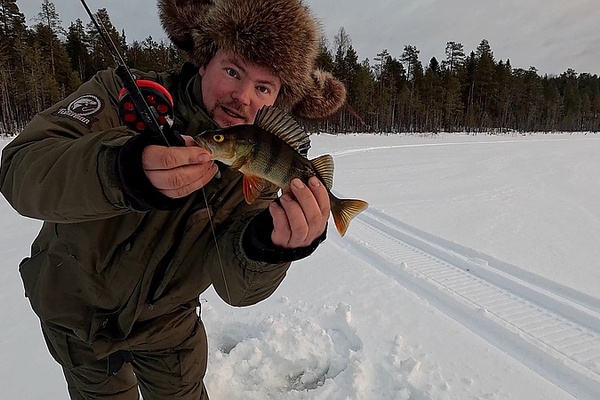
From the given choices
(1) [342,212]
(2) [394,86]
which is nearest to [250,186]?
(1) [342,212]

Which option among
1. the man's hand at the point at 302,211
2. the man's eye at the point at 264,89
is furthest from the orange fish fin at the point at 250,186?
the man's eye at the point at 264,89

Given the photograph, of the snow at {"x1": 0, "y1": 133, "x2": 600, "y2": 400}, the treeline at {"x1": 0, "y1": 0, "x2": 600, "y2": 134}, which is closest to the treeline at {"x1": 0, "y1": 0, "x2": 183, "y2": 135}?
the treeline at {"x1": 0, "y1": 0, "x2": 600, "y2": 134}

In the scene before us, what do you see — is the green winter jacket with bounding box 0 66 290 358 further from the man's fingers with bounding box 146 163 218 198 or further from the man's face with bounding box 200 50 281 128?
the man's fingers with bounding box 146 163 218 198

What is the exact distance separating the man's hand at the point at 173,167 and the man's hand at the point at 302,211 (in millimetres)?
363

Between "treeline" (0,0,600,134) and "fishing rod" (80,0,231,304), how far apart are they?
77.7ft

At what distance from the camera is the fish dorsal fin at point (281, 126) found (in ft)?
4.96

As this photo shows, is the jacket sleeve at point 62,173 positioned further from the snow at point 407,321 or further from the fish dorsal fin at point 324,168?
the snow at point 407,321

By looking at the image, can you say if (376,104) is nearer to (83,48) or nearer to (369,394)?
(83,48)

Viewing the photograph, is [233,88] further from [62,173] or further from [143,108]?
[62,173]

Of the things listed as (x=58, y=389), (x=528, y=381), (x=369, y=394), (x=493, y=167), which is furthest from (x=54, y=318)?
(x=493, y=167)

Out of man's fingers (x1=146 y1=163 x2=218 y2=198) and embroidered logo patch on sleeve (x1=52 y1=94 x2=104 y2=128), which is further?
embroidered logo patch on sleeve (x1=52 y1=94 x2=104 y2=128)

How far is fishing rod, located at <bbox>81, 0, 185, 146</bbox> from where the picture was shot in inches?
46.4

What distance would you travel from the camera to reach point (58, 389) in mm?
2652

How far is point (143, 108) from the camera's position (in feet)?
3.92
